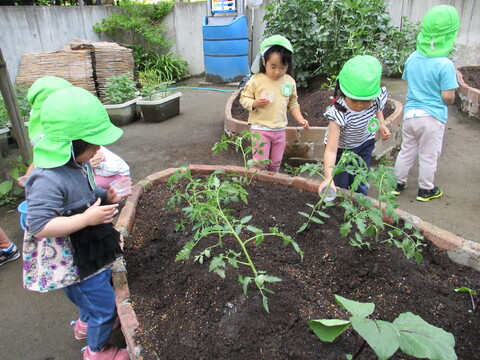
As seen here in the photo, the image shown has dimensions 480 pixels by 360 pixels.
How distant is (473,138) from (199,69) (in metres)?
6.72

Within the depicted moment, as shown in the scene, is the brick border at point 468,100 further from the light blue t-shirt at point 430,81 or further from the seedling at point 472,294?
the seedling at point 472,294

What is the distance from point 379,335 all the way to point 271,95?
7.98ft

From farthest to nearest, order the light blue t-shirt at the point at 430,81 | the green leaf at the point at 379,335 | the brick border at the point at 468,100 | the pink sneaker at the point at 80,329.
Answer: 1. the brick border at the point at 468,100
2. the light blue t-shirt at the point at 430,81
3. the pink sneaker at the point at 80,329
4. the green leaf at the point at 379,335

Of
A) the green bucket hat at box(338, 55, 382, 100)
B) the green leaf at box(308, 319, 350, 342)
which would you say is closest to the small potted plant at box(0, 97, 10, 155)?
the green bucket hat at box(338, 55, 382, 100)

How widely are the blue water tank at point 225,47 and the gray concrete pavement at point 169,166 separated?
106 cm

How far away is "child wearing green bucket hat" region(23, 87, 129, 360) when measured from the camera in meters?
1.52

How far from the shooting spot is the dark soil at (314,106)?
4527 mm

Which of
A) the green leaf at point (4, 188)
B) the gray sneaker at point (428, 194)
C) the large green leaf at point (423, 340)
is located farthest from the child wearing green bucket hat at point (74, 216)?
the gray sneaker at point (428, 194)

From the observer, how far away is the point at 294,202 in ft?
8.39

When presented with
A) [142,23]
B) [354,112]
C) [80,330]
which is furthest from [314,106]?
[142,23]

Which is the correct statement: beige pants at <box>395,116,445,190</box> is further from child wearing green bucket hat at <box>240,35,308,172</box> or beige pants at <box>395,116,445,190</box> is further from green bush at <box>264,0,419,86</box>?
green bush at <box>264,0,419,86</box>

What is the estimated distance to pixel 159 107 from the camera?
18.9ft

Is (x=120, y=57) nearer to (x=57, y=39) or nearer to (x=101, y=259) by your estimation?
(x=57, y=39)

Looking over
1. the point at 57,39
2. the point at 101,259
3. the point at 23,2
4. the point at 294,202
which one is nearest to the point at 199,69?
the point at 57,39
